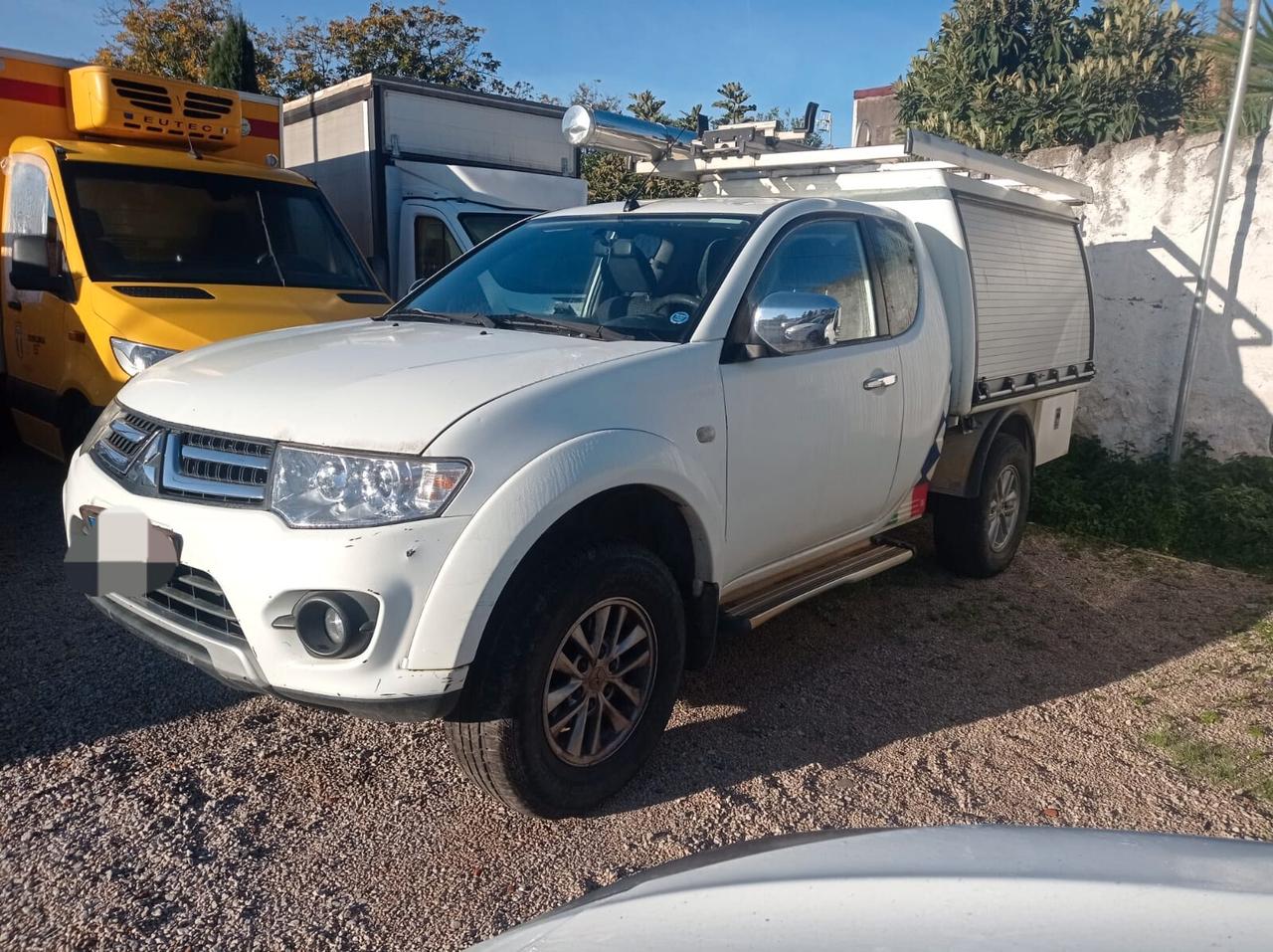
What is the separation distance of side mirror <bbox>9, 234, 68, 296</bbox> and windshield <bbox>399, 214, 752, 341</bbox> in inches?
101

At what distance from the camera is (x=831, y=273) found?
430cm

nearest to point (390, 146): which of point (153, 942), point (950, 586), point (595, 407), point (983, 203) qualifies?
point (983, 203)

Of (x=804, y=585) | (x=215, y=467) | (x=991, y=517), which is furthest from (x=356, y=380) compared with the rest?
(x=991, y=517)

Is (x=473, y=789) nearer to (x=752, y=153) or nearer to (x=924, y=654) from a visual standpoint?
(x=924, y=654)

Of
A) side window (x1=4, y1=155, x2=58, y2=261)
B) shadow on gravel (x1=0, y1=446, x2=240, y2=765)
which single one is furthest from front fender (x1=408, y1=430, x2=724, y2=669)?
side window (x1=4, y1=155, x2=58, y2=261)

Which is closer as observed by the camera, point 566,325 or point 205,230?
point 566,325

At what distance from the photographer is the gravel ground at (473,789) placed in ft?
8.96

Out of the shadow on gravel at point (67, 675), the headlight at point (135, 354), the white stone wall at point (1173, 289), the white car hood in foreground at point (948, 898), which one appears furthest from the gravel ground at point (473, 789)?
the white stone wall at point (1173, 289)

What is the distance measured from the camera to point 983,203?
211 inches

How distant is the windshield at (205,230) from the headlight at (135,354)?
69cm

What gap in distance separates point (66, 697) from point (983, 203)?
475 cm

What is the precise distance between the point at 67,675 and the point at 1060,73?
37.5 ft

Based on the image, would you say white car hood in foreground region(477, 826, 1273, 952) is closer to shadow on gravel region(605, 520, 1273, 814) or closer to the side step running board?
shadow on gravel region(605, 520, 1273, 814)

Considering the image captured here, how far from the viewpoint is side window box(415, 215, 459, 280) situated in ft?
28.9
